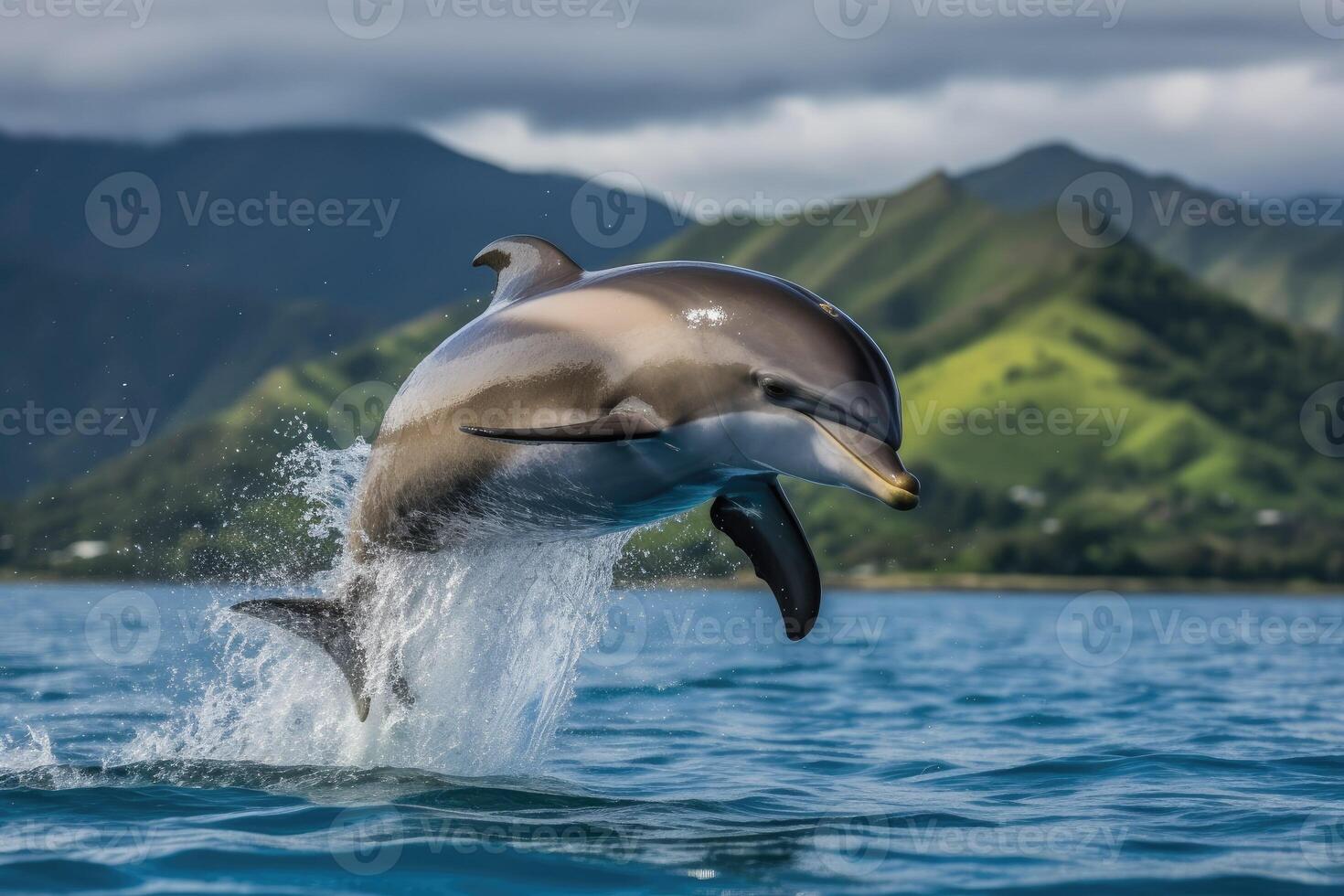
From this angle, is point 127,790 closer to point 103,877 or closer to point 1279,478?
point 103,877

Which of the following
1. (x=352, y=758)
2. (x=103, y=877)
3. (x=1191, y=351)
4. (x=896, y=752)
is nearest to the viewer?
(x=103, y=877)

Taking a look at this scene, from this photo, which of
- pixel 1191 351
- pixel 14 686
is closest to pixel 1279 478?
pixel 1191 351

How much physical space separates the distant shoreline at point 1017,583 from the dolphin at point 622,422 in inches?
3932

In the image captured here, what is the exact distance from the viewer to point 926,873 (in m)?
7.34

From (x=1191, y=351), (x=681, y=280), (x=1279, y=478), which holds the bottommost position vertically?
(x=681, y=280)

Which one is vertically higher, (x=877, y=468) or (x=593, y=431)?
(x=593, y=431)

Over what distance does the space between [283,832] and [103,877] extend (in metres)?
1.10
